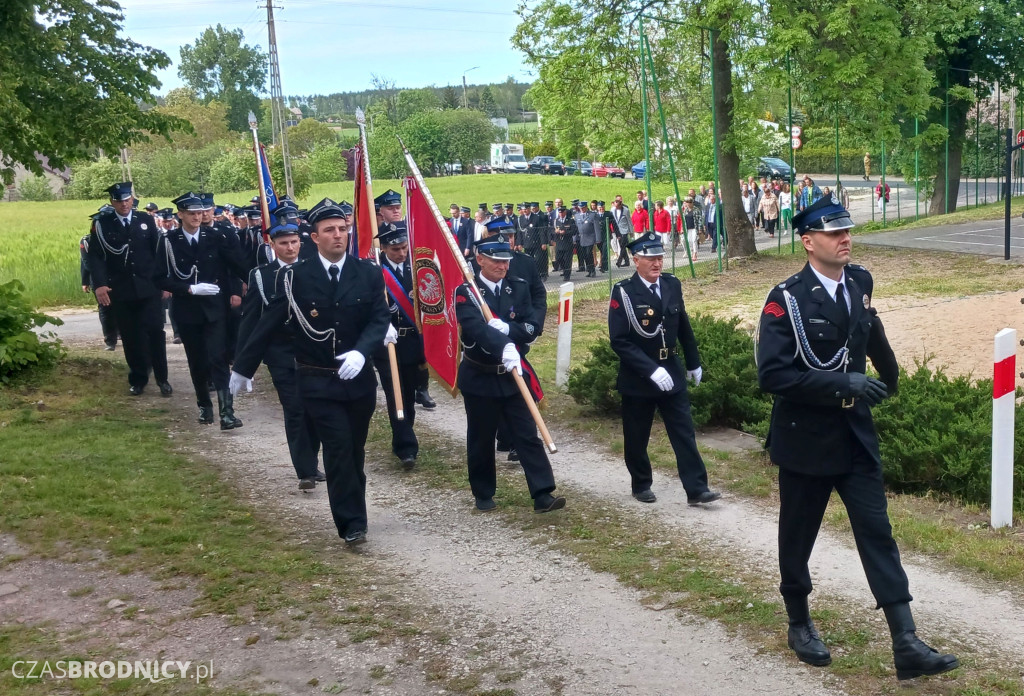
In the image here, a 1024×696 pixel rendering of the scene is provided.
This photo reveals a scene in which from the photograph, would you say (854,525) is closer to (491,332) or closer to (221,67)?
(491,332)

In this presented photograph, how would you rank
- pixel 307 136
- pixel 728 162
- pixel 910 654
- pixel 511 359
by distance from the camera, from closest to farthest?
1. pixel 910 654
2. pixel 511 359
3. pixel 728 162
4. pixel 307 136

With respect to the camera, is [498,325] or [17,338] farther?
[17,338]

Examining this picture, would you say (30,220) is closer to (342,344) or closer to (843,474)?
(342,344)

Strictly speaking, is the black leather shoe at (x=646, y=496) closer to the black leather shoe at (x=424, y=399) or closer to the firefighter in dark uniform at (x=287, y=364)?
the firefighter in dark uniform at (x=287, y=364)

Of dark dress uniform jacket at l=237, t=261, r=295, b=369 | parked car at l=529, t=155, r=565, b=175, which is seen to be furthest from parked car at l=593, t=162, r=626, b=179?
dark dress uniform jacket at l=237, t=261, r=295, b=369

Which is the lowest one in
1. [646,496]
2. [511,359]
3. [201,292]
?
[646,496]

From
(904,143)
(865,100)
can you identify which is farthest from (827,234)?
(904,143)

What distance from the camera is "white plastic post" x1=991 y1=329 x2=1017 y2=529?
6.74 meters

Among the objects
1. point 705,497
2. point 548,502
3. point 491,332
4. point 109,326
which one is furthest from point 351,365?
point 109,326

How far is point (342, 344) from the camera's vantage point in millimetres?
7211

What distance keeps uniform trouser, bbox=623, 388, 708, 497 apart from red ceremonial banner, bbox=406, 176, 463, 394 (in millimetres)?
1329

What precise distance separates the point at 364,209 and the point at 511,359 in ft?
9.53

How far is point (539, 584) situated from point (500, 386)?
1743 millimetres

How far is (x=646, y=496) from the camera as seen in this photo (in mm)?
8055
